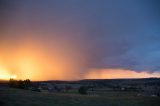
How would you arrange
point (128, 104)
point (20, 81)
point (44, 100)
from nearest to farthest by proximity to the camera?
point (44, 100) < point (128, 104) < point (20, 81)

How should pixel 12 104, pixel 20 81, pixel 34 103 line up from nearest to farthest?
pixel 12 104
pixel 34 103
pixel 20 81

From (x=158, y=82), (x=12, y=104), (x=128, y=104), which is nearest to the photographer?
(x=12, y=104)

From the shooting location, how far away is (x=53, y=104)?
49.9m

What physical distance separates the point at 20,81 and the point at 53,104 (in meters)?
48.4

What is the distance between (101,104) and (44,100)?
33.9 feet

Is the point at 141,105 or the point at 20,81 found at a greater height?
the point at 20,81

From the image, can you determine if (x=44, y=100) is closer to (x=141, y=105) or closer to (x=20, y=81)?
(x=141, y=105)

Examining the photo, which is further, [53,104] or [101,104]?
[101,104]

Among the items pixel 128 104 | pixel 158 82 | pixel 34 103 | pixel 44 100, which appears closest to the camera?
pixel 34 103

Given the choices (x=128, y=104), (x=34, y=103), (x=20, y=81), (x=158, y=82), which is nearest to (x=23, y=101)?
(x=34, y=103)

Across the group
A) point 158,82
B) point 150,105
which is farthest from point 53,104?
point 158,82

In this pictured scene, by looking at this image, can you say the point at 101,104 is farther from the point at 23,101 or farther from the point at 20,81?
the point at 20,81

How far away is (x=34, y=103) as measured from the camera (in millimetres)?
48469

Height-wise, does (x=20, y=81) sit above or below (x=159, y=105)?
above
